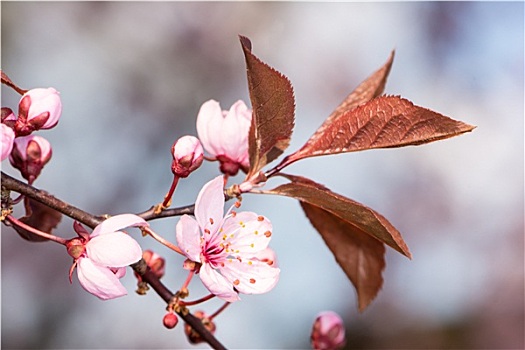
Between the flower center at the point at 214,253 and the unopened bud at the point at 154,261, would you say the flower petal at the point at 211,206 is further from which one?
the unopened bud at the point at 154,261

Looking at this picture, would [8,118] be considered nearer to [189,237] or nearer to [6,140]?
[6,140]

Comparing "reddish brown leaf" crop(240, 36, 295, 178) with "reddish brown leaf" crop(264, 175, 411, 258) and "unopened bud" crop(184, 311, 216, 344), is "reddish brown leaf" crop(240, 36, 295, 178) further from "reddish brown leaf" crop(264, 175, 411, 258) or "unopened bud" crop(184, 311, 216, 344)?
"unopened bud" crop(184, 311, 216, 344)

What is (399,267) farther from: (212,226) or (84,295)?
(212,226)

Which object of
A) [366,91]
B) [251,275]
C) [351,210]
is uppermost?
[366,91]

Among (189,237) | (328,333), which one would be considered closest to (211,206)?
(189,237)

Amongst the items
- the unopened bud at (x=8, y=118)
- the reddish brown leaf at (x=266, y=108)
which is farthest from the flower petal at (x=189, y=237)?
the unopened bud at (x=8, y=118)

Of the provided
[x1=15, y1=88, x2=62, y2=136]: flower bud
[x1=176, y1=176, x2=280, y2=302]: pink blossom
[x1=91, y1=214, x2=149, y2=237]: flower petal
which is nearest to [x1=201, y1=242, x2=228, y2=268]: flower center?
[x1=176, y1=176, x2=280, y2=302]: pink blossom

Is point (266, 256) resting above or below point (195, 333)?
above
